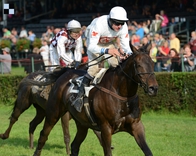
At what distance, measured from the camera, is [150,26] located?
21.6 metres

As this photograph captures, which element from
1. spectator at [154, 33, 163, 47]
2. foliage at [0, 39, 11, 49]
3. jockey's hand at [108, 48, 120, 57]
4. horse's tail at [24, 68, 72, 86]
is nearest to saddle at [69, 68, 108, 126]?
jockey's hand at [108, 48, 120, 57]

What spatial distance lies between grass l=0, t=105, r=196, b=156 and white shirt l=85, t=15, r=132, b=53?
2257 millimetres

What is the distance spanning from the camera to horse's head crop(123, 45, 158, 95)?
264 inches

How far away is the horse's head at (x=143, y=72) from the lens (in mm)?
6703

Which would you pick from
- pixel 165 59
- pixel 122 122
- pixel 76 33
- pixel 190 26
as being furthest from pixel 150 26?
pixel 122 122

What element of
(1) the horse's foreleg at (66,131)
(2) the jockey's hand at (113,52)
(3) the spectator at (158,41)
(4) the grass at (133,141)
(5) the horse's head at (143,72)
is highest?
(3) the spectator at (158,41)

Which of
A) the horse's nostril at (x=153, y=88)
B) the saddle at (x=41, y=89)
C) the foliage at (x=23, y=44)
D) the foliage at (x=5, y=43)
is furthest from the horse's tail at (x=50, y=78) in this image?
the foliage at (x=5, y=43)

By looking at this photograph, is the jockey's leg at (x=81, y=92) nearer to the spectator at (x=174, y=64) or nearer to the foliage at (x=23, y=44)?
the spectator at (x=174, y=64)

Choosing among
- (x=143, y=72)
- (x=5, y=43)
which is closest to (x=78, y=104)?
(x=143, y=72)

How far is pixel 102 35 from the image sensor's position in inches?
306

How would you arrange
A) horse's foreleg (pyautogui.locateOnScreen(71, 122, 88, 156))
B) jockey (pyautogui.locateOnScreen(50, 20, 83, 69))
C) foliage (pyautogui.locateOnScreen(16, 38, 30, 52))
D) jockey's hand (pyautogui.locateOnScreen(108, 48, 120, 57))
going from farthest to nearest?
foliage (pyautogui.locateOnScreen(16, 38, 30, 52)) → jockey (pyautogui.locateOnScreen(50, 20, 83, 69)) → horse's foreleg (pyautogui.locateOnScreen(71, 122, 88, 156)) → jockey's hand (pyautogui.locateOnScreen(108, 48, 120, 57))

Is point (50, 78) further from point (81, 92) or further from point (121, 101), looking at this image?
point (121, 101)

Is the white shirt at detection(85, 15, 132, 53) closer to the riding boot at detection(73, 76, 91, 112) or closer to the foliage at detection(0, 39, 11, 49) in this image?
the riding boot at detection(73, 76, 91, 112)

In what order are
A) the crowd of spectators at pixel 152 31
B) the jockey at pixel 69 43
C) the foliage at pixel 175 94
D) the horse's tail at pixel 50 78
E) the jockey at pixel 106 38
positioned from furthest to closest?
the crowd of spectators at pixel 152 31, the foliage at pixel 175 94, the jockey at pixel 69 43, the horse's tail at pixel 50 78, the jockey at pixel 106 38
